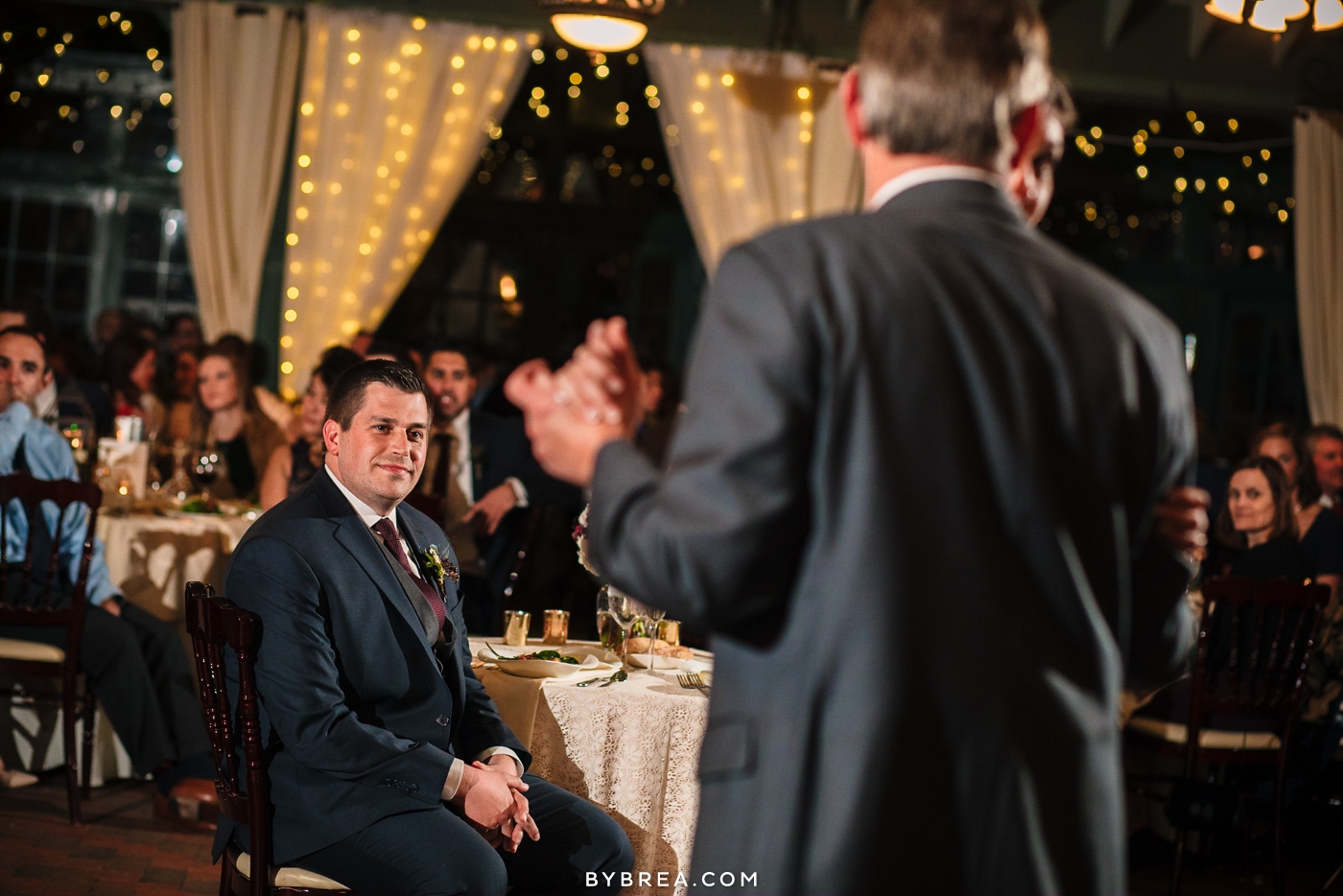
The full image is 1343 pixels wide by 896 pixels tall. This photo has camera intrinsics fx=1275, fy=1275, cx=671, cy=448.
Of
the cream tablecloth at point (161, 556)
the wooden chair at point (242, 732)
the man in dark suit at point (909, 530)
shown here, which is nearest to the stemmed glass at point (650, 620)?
the wooden chair at point (242, 732)

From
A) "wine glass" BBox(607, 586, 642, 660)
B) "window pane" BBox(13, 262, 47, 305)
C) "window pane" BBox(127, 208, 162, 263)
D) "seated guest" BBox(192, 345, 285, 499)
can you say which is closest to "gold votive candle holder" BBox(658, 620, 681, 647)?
"wine glass" BBox(607, 586, 642, 660)

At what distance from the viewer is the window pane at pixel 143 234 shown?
30.2 feet

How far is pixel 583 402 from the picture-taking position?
1.18 meters

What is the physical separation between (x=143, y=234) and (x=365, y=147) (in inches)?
117

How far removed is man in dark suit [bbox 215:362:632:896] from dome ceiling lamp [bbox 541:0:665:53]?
290 centimetres

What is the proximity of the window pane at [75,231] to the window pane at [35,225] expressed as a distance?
10cm

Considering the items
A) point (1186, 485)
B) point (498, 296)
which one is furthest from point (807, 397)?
point (498, 296)

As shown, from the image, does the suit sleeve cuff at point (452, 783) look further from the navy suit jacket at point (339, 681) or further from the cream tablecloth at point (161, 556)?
the cream tablecloth at point (161, 556)

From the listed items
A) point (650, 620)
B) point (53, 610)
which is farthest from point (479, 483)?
point (650, 620)

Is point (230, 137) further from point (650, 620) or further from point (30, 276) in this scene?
point (650, 620)

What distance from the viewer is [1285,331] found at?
9578mm

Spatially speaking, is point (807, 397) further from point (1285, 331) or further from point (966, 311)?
point (1285, 331)

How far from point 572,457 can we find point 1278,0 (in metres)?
4.47

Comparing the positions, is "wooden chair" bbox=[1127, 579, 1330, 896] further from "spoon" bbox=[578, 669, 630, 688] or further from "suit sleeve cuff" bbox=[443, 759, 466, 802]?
"suit sleeve cuff" bbox=[443, 759, 466, 802]
